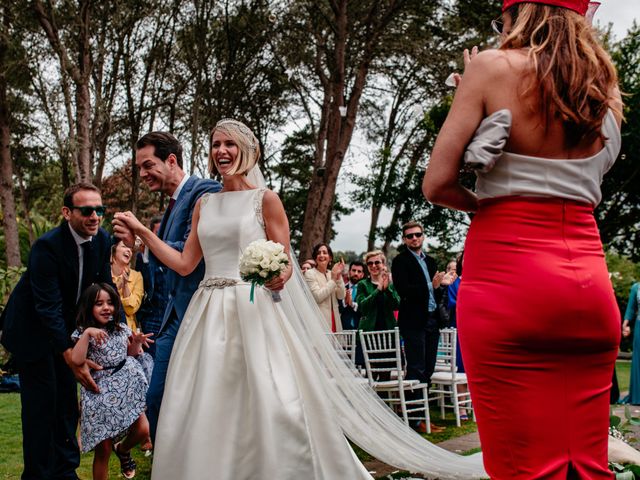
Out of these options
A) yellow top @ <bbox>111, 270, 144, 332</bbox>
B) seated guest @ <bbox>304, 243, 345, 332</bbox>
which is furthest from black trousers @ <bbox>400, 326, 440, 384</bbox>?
yellow top @ <bbox>111, 270, 144, 332</bbox>

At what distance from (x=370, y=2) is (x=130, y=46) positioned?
5666 millimetres

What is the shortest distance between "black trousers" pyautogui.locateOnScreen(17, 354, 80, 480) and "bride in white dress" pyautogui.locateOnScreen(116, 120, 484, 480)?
1.27m

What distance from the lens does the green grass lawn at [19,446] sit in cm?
628

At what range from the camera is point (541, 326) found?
2.01 meters

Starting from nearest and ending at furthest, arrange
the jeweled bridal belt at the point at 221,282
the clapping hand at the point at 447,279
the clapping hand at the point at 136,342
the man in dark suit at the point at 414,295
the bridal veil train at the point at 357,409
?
1. the jeweled bridal belt at the point at 221,282
2. the bridal veil train at the point at 357,409
3. the clapping hand at the point at 136,342
4. the man in dark suit at the point at 414,295
5. the clapping hand at the point at 447,279

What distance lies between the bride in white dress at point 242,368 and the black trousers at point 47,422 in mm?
1266

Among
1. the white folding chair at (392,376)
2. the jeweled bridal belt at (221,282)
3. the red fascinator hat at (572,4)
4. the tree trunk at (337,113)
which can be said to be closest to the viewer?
the red fascinator hat at (572,4)

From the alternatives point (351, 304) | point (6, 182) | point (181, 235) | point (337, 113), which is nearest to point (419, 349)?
point (351, 304)

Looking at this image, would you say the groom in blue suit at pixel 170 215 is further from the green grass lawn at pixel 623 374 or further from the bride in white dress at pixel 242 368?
the green grass lawn at pixel 623 374

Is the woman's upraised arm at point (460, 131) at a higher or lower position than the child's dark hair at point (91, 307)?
higher

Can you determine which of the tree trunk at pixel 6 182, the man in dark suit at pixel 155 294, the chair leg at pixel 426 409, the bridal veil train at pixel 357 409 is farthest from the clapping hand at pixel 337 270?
the tree trunk at pixel 6 182

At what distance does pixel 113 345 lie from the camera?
551 cm

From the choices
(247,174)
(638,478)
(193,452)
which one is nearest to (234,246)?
(247,174)

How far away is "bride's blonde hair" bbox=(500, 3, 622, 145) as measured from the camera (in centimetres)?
204
